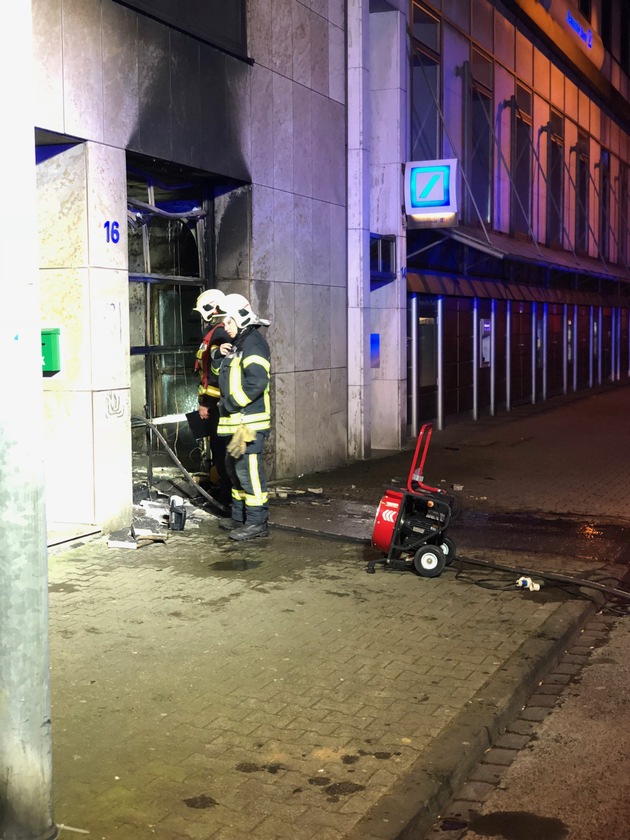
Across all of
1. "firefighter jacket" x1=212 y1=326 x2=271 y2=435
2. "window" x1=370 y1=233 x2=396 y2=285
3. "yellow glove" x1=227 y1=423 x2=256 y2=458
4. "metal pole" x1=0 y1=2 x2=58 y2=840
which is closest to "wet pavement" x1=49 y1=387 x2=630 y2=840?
"metal pole" x1=0 y1=2 x2=58 y2=840

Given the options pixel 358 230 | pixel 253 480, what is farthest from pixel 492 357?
pixel 253 480

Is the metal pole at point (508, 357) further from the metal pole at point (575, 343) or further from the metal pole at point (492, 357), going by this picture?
the metal pole at point (575, 343)

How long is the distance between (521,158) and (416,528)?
63.7 feet

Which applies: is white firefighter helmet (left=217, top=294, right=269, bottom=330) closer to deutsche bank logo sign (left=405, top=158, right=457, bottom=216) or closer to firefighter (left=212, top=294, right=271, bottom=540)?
firefighter (left=212, top=294, right=271, bottom=540)

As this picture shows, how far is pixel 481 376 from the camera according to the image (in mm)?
22141

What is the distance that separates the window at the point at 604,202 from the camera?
112ft

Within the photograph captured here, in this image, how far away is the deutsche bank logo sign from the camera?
15945 mm

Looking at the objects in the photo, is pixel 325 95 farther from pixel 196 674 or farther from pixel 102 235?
pixel 196 674

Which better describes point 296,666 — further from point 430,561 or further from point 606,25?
point 606,25

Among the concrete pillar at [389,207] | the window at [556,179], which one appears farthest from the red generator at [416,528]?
the window at [556,179]

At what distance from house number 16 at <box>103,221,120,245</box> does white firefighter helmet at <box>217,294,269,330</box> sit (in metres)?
1.11

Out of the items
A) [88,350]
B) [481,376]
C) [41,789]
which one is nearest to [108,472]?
[88,350]

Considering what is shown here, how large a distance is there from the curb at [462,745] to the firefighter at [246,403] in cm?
328

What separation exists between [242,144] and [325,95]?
2.58m
